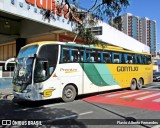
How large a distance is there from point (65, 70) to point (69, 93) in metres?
1.22

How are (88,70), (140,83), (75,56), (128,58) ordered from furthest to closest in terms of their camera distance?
(140,83) → (128,58) → (88,70) → (75,56)

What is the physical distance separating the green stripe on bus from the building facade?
109 inches

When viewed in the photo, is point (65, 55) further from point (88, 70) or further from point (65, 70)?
point (88, 70)

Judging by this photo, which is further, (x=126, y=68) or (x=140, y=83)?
(x=140, y=83)

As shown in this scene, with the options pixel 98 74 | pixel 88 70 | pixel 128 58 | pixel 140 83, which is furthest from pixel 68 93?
pixel 140 83

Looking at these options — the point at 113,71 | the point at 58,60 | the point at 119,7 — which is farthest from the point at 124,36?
the point at 119,7

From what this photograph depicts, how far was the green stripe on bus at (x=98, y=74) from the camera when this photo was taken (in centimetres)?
1522

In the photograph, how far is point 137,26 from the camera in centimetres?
4328

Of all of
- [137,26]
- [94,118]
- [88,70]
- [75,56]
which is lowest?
[94,118]

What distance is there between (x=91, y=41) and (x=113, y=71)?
1056 cm

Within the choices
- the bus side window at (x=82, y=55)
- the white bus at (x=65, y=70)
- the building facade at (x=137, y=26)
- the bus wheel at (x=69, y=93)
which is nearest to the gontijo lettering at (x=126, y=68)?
the white bus at (x=65, y=70)

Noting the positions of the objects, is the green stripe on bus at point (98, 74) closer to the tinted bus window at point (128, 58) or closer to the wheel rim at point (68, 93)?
the wheel rim at point (68, 93)

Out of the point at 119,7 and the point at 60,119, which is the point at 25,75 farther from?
the point at 119,7

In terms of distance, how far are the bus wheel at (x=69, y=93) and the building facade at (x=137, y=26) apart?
4106mm
